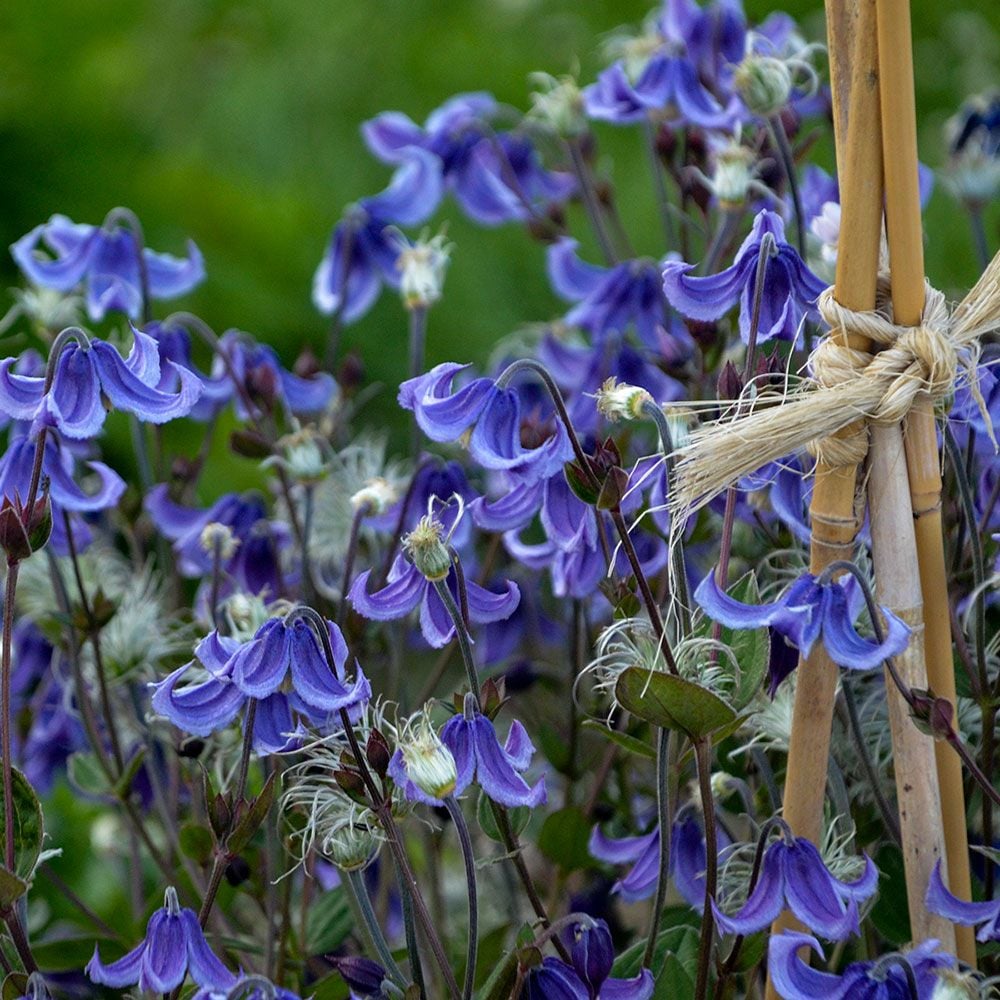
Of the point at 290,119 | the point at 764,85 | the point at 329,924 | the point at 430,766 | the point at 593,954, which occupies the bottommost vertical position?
the point at 329,924

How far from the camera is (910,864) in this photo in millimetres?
660

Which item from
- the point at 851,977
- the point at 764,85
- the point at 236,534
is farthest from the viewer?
the point at 236,534

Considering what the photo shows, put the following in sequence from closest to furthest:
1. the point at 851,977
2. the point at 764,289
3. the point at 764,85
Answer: the point at 851,977, the point at 764,289, the point at 764,85

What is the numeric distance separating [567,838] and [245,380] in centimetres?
36

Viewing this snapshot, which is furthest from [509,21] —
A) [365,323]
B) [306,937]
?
[306,937]

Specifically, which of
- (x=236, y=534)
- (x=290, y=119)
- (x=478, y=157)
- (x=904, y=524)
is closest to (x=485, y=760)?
(x=904, y=524)

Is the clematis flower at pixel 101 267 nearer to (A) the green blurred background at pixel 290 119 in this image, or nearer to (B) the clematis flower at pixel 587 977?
(B) the clematis flower at pixel 587 977

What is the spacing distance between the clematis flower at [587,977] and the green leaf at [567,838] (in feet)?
0.63

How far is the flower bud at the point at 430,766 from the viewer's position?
59 centimetres

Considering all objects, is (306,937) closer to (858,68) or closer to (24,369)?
(24,369)

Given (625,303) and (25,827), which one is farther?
(625,303)

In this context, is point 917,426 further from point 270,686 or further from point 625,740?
point 270,686

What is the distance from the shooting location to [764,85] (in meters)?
0.82

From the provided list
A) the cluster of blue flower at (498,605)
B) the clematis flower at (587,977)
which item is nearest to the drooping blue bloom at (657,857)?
the cluster of blue flower at (498,605)
